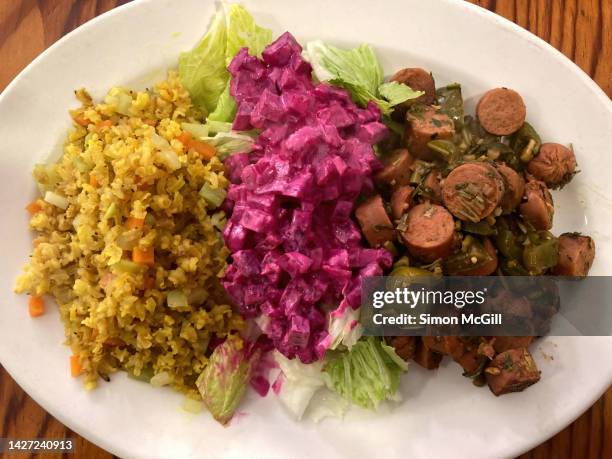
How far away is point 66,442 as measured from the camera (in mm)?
3047

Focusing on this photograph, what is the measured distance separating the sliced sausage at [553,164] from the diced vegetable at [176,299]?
71.3 inches

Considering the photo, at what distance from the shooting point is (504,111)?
2809 mm

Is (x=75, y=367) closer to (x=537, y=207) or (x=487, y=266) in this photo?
(x=487, y=266)

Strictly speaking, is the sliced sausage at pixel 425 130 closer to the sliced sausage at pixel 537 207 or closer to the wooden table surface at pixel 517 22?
the sliced sausage at pixel 537 207

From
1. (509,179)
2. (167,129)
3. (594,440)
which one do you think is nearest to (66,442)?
(167,129)

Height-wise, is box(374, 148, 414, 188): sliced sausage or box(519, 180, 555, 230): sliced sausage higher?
box(374, 148, 414, 188): sliced sausage

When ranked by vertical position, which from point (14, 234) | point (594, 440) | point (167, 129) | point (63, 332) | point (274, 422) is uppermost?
point (167, 129)

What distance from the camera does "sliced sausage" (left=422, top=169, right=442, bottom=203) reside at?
8.52 feet

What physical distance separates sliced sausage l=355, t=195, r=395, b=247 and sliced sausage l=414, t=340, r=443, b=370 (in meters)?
0.53

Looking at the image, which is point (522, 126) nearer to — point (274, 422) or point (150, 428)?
point (274, 422)

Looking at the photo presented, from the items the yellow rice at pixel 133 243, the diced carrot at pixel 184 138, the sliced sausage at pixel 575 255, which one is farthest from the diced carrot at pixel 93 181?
the sliced sausage at pixel 575 255

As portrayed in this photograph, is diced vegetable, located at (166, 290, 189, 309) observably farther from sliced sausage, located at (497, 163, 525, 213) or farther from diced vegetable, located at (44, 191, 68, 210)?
sliced sausage, located at (497, 163, 525, 213)

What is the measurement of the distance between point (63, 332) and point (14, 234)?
21.6 inches

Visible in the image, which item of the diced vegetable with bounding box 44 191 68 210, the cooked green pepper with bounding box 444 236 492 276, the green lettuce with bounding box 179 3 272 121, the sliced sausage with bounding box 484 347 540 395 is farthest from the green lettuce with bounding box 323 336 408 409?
the diced vegetable with bounding box 44 191 68 210
